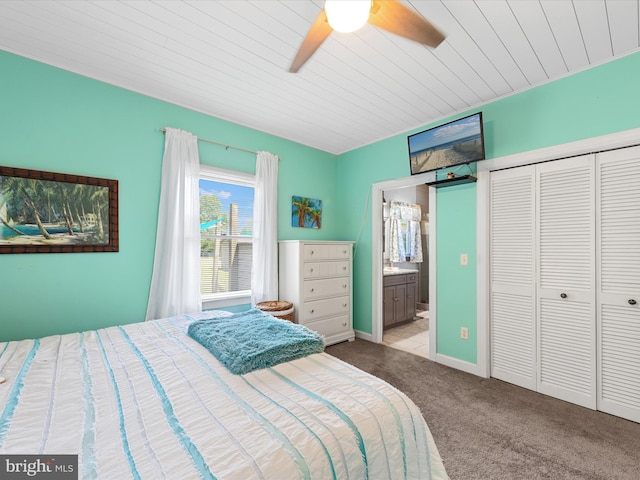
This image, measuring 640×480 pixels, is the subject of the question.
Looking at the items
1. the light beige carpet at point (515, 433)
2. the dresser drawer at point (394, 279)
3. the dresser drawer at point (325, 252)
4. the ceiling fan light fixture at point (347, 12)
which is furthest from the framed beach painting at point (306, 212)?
the ceiling fan light fixture at point (347, 12)

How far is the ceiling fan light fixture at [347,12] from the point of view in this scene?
1102mm

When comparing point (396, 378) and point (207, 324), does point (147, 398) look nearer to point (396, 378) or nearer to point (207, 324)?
point (207, 324)

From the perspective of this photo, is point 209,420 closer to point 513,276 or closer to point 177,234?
point 177,234

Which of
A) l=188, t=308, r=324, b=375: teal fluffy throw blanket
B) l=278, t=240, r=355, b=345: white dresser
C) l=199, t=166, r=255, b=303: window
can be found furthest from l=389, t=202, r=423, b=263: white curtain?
l=188, t=308, r=324, b=375: teal fluffy throw blanket

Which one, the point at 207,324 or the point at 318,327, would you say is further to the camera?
the point at 318,327

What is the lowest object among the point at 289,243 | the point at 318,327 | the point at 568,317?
the point at 318,327

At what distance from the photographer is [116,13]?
1.64m

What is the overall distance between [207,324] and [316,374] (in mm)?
915

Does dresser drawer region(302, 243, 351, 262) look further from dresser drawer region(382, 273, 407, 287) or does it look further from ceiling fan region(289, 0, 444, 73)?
ceiling fan region(289, 0, 444, 73)

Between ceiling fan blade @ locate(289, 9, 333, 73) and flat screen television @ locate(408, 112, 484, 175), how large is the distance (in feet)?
5.73

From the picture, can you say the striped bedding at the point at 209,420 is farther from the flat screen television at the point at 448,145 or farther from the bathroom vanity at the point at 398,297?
the bathroom vanity at the point at 398,297

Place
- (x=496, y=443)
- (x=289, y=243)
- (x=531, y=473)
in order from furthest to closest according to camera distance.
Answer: (x=289, y=243) < (x=496, y=443) < (x=531, y=473)

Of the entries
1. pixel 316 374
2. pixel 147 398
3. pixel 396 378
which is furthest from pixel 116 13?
pixel 396 378

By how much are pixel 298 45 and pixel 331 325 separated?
9.47ft
